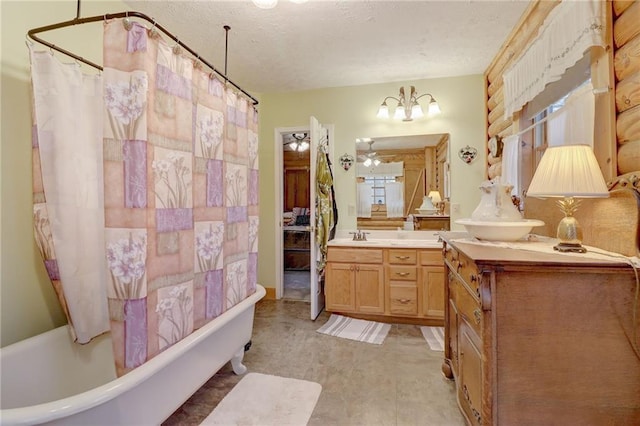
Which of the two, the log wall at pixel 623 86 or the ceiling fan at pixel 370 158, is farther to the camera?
the ceiling fan at pixel 370 158

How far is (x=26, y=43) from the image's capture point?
1564 millimetres

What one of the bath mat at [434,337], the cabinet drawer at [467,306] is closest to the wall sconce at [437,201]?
the bath mat at [434,337]

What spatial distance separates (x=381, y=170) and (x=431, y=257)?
3.90 feet

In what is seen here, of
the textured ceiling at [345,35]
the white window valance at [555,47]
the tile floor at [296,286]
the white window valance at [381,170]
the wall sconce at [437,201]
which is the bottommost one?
the tile floor at [296,286]

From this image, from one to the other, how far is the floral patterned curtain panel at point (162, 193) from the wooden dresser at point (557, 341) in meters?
1.38

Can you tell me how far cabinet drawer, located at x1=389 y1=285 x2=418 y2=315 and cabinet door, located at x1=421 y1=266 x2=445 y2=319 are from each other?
3.4 inches

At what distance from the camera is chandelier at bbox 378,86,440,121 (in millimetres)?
3274

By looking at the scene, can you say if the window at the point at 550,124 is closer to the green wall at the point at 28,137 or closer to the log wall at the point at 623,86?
the log wall at the point at 623,86

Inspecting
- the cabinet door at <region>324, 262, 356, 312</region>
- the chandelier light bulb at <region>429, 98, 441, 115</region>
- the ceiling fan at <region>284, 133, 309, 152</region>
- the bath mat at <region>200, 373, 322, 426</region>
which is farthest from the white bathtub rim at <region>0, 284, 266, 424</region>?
the ceiling fan at <region>284, 133, 309, 152</region>

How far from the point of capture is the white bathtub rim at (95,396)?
94 cm

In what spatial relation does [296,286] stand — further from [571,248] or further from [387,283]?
[571,248]

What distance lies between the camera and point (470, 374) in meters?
1.35

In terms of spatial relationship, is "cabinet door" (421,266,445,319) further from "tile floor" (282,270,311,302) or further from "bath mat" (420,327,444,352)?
"tile floor" (282,270,311,302)

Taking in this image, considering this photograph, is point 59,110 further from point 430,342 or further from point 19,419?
point 430,342
